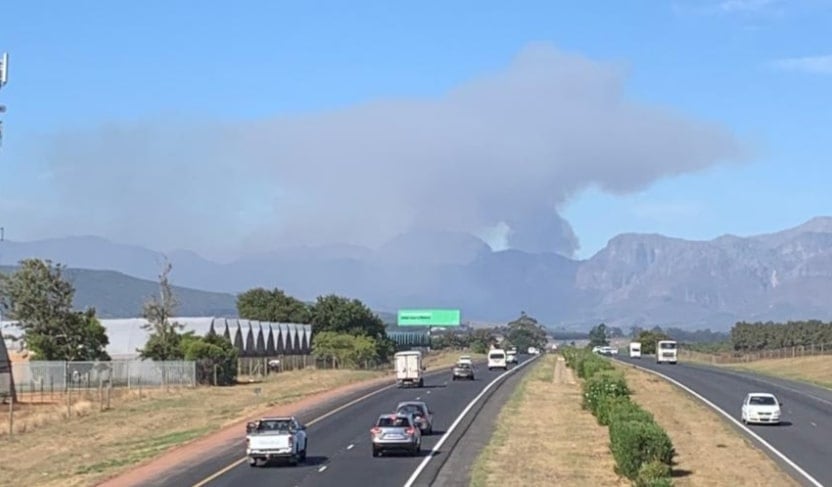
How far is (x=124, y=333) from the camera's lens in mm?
128125

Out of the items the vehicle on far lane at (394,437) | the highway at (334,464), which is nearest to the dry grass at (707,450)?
the highway at (334,464)

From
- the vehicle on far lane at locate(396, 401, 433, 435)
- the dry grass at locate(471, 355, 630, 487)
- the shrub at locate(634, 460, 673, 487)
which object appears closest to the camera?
the shrub at locate(634, 460, 673, 487)

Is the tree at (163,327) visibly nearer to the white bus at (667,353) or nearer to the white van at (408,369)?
the white van at (408,369)

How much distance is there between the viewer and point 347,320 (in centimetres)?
18738

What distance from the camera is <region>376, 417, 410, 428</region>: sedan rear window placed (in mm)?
51844

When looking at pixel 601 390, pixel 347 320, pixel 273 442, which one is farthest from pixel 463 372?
pixel 347 320

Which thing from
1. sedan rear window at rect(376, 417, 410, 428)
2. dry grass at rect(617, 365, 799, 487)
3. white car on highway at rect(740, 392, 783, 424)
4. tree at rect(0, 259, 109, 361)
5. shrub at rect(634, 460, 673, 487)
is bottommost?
dry grass at rect(617, 365, 799, 487)

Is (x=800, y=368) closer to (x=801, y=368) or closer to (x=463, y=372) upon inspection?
(x=801, y=368)

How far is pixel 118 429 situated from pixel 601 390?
27.3 metres

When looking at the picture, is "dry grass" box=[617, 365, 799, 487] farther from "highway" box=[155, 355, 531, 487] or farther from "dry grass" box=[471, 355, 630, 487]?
"highway" box=[155, 355, 531, 487]

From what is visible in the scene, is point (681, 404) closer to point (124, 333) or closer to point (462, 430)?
point (462, 430)

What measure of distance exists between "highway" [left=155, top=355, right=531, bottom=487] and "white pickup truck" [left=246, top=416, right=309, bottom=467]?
0.47m

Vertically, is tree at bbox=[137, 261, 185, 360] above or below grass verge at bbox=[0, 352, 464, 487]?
above

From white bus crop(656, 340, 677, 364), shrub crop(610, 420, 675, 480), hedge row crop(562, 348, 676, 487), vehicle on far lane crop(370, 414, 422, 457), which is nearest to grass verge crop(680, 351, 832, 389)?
white bus crop(656, 340, 677, 364)
